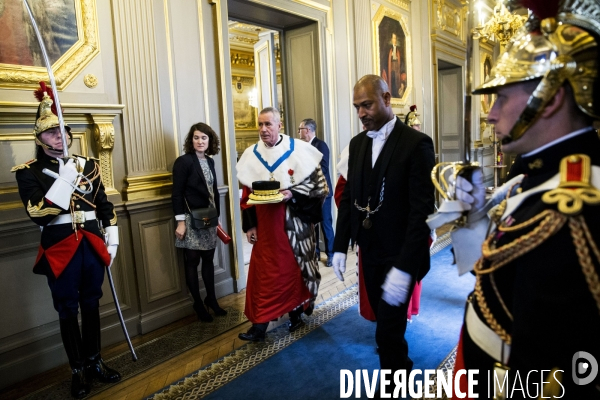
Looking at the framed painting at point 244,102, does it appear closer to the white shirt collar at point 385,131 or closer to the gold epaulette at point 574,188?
the white shirt collar at point 385,131

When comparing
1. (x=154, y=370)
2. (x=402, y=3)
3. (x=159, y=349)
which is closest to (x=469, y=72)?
(x=154, y=370)

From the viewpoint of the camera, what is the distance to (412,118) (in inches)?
287

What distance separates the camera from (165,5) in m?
3.78

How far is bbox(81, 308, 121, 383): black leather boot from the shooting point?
9.20ft

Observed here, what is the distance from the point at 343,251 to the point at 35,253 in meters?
2.17

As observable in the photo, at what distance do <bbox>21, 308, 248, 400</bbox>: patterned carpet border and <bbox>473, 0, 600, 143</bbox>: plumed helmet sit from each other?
2.86 metres

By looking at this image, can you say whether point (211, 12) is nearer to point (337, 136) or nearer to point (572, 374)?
point (337, 136)

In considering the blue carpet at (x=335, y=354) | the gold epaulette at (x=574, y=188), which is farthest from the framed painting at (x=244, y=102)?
the gold epaulette at (x=574, y=188)

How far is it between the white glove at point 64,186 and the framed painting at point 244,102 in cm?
834

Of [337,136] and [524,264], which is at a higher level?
[337,136]

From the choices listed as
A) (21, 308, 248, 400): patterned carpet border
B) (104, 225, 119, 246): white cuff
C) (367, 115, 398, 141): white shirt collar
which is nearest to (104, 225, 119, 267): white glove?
(104, 225, 119, 246): white cuff

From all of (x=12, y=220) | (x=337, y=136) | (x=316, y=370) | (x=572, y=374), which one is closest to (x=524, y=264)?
(x=572, y=374)

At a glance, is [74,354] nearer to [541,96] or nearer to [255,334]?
[255,334]

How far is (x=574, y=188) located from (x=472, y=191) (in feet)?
1.32
